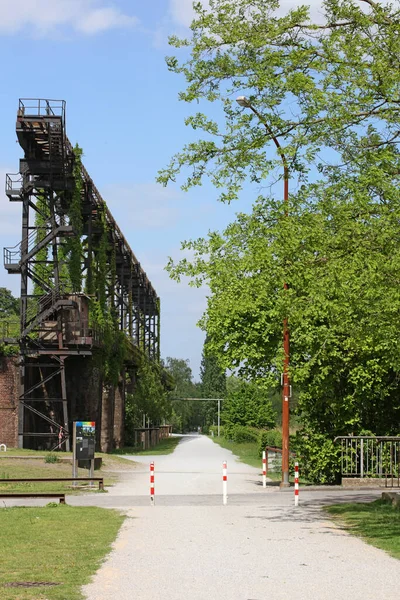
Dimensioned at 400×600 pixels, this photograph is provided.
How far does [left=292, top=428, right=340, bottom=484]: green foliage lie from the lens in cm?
2494

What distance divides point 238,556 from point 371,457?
13625mm

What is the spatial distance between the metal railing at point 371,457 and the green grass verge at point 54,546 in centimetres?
847

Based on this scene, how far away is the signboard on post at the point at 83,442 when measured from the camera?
26.0 meters

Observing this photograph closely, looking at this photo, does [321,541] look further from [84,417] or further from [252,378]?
[84,417]

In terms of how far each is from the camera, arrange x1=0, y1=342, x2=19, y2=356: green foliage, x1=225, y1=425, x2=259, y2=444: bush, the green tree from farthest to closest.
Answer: the green tree < x1=225, y1=425, x2=259, y2=444: bush < x1=0, y1=342, x2=19, y2=356: green foliage

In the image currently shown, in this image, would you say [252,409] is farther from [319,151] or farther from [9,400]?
[319,151]

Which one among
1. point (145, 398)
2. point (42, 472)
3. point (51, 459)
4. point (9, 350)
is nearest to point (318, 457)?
point (42, 472)

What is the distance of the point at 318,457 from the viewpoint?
987 inches

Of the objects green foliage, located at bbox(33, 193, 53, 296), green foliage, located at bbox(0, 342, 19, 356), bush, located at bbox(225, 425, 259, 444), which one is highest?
green foliage, located at bbox(33, 193, 53, 296)

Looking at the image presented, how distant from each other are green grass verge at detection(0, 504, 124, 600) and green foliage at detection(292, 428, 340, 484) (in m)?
8.25

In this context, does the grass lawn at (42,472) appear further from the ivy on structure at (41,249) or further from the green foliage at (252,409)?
the green foliage at (252,409)

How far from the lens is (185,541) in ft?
43.9

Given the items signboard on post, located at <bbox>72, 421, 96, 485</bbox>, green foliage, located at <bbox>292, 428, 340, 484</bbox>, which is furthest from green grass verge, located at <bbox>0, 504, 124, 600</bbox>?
green foliage, located at <bbox>292, 428, 340, 484</bbox>

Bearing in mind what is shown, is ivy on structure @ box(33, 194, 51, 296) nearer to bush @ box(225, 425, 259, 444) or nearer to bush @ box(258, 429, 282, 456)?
bush @ box(258, 429, 282, 456)
